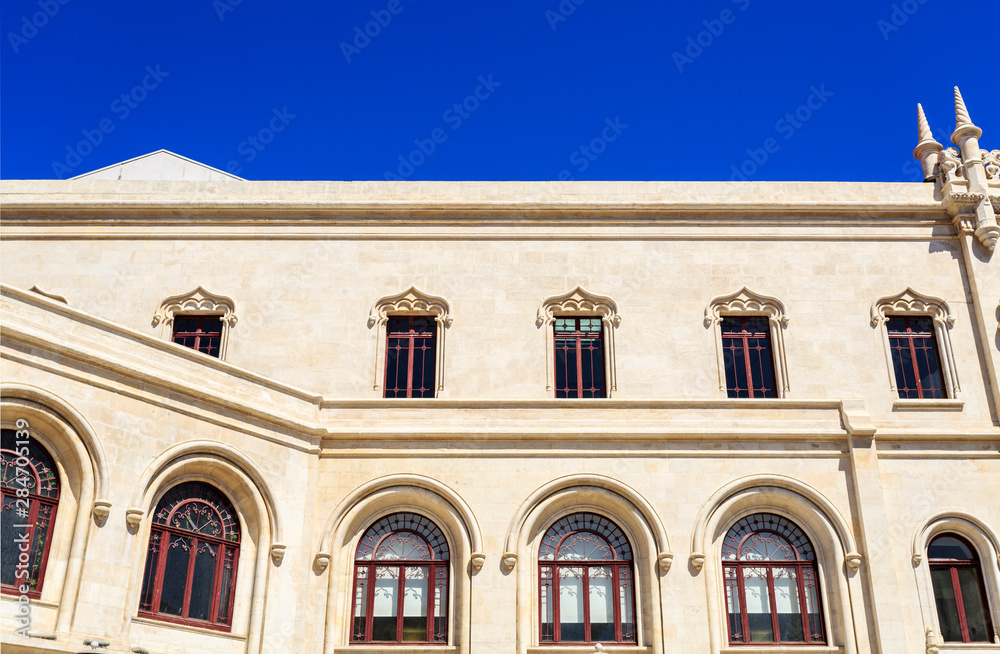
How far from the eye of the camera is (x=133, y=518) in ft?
57.6

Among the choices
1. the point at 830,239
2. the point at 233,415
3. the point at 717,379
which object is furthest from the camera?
the point at 830,239

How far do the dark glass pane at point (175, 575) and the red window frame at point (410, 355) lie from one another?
580 cm

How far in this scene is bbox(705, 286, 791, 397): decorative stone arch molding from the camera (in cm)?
2305

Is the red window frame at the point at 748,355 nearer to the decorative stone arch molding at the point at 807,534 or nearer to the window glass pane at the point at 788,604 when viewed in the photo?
the decorative stone arch molding at the point at 807,534

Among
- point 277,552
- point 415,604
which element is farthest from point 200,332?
point 415,604

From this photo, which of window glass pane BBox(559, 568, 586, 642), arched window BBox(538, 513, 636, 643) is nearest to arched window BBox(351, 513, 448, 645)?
arched window BBox(538, 513, 636, 643)

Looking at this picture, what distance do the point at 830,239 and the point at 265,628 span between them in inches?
605

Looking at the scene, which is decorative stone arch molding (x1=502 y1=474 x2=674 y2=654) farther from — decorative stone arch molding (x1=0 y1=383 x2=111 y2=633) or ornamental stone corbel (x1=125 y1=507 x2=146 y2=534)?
decorative stone arch molding (x1=0 y1=383 x2=111 y2=633)

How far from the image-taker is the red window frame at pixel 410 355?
75.2 feet

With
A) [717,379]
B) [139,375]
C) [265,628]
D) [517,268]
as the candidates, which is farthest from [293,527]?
[717,379]

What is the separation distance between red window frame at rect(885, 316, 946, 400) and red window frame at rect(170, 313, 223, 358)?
15331 mm

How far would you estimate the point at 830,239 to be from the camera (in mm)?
24312

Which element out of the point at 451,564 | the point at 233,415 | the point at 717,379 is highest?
the point at 717,379

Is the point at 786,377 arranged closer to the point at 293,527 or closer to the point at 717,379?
the point at 717,379
